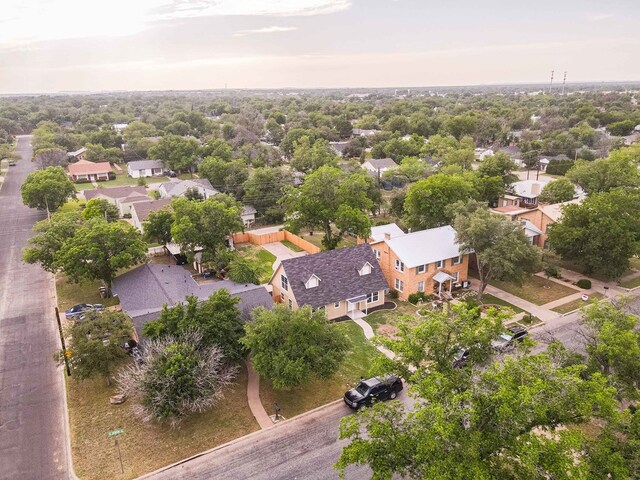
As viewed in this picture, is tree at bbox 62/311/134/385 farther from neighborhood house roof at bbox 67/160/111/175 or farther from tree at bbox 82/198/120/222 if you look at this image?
neighborhood house roof at bbox 67/160/111/175

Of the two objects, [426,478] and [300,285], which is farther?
[300,285]

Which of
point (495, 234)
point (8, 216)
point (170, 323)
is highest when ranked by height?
point (495, 234)

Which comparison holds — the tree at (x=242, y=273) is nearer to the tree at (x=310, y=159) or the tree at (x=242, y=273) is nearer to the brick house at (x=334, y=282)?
the brick house at (x=334, y=282)

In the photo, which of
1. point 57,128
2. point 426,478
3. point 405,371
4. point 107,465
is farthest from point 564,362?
point 57,128

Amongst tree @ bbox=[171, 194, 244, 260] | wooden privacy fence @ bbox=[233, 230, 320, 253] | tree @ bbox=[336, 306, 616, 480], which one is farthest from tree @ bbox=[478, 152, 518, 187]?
tree @ bbox=[336, 306, 616, 480]

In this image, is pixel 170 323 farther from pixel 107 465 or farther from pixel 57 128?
pixel 57 128

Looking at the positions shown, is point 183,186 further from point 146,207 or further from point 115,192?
point 146,207
